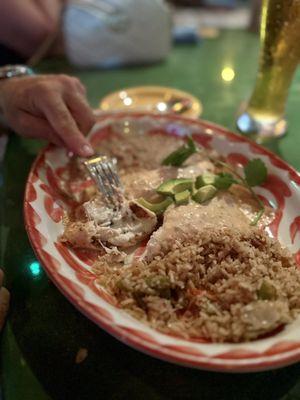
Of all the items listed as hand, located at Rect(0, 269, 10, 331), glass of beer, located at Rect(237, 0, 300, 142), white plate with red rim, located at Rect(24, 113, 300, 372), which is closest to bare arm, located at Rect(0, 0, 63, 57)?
white plate with red rim, located at Rect(24, 113, 300, 372)

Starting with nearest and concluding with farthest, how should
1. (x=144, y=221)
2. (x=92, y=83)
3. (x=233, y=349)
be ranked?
(x=233, y=349) → (x=144, y=221) → (x=92, y=83)

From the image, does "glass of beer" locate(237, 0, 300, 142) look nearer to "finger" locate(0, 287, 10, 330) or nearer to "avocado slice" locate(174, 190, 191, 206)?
"avocado slice" locate(174, 190, 191, 206)

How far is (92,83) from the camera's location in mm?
2076

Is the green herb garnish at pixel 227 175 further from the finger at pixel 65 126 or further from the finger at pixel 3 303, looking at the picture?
the finger at pixel 3 303

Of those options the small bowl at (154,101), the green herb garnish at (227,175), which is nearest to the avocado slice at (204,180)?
the green herb garnish at (227,175)

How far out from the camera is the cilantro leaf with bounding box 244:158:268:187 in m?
1.36

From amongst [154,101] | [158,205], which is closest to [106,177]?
[158,205]

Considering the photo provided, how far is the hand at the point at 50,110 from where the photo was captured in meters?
1.33

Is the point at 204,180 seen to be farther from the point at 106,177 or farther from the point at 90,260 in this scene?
the point at 90,260

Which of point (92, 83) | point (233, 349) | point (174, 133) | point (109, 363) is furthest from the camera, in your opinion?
point (92, 83)

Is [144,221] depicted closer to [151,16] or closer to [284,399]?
[284,399]

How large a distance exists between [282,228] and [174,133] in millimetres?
560

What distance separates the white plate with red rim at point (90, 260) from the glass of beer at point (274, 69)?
0.78ft

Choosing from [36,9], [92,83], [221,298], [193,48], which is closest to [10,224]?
[221,298]
